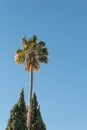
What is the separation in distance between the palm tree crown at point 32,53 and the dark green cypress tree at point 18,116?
568 inches

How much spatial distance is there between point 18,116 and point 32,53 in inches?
647

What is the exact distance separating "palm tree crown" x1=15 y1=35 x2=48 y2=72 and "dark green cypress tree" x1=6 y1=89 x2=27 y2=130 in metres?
14.4

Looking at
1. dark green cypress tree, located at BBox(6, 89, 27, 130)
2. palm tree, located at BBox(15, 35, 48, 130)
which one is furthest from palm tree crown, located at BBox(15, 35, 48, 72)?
dark green cypress tree, located at BBox(6, 89, 27, 130)

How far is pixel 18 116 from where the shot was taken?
68438 millimetres

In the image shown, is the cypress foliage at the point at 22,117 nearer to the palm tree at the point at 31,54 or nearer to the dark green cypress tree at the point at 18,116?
the dark green cypress tree at the point at 18,116

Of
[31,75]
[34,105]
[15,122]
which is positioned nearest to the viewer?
[31,75]

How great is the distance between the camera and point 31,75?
55.2 m

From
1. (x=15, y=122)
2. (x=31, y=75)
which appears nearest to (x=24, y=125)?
(x=15, y=122)

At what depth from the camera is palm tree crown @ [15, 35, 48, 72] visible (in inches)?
2196

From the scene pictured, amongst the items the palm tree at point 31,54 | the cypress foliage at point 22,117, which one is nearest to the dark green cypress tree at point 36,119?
the cypress foliage at point 22,117

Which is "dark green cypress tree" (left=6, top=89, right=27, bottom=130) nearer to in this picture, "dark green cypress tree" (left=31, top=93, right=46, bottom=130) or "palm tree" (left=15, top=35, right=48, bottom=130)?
"dark green cypress tree" (left=31, top=93, right=46, bottom=130)

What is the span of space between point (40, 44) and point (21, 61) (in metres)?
3.59

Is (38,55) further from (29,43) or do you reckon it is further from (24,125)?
(24,125)

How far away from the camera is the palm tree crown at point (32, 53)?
55.8 meters
